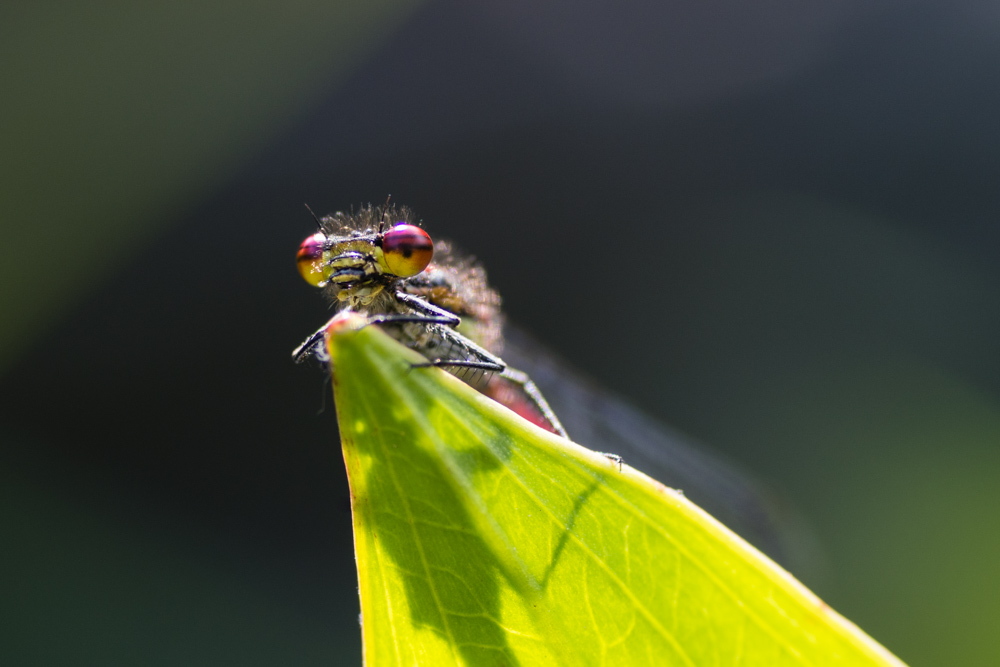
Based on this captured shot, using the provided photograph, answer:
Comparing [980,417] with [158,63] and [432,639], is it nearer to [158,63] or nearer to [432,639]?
[432,639]

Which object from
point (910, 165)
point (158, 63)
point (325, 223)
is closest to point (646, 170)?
point (910, 165)

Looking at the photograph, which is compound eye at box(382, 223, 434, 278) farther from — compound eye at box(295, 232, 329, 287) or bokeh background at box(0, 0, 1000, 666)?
bokeh background at box(0, 0, 1000, 666)

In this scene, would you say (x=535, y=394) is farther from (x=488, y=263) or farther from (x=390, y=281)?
(x=488, y=263)

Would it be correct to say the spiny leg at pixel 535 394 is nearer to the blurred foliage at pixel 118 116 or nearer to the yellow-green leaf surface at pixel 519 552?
the yellow-green leaf surface at pixel 519 552

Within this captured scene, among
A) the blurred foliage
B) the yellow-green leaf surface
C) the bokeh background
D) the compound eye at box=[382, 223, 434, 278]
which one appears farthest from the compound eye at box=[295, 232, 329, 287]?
the blurred foliage

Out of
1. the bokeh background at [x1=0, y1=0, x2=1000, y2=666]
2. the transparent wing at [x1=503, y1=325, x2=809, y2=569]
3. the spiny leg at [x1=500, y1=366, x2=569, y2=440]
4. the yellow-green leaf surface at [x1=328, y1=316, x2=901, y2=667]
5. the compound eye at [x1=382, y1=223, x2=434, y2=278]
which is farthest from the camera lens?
the bokeh background at [x1=0, y1=0, x2=1000, y2=666]

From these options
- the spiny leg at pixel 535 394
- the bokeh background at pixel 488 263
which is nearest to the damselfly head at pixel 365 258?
the spiny leg at pixel 535 394
